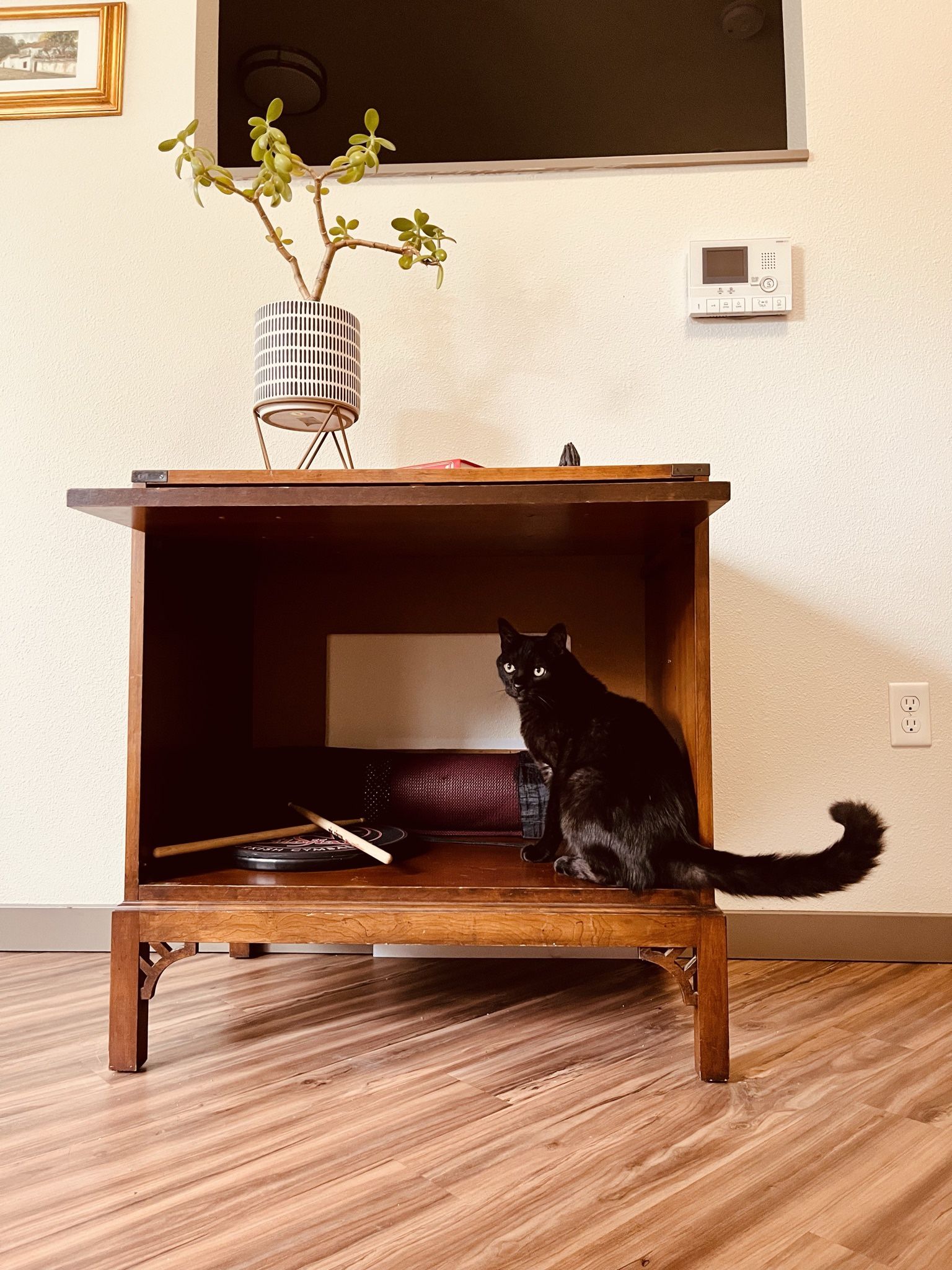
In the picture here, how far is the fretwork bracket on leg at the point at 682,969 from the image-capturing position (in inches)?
33.0

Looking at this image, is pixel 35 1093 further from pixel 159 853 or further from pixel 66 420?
pixel 66 420

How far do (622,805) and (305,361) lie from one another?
2.32ft

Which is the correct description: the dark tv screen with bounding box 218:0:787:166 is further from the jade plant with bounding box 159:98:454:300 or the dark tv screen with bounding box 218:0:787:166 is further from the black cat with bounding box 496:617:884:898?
the black cat with bounding box 496:617:884:898

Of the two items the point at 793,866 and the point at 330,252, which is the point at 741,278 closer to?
the point at 330,252

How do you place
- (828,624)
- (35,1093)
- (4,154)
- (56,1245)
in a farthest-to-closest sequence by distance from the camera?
(4,154) < (828,624) < (35,1093) < (56,1245)

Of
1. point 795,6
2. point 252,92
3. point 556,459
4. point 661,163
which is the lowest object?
point 556,459

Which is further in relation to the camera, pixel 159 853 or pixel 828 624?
pixel 828 624

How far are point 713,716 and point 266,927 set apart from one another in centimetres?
77

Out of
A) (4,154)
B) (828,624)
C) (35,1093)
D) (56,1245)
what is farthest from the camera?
(4,154)

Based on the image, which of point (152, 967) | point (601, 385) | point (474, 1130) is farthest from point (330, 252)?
point (474, 1130)

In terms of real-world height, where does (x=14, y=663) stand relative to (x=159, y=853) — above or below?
above

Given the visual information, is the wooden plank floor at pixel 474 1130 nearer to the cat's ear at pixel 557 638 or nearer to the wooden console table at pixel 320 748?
the wooden console table at pixel 320 748

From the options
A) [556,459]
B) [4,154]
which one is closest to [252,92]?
[4,154]

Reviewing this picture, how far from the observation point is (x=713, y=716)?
4.22 feet
